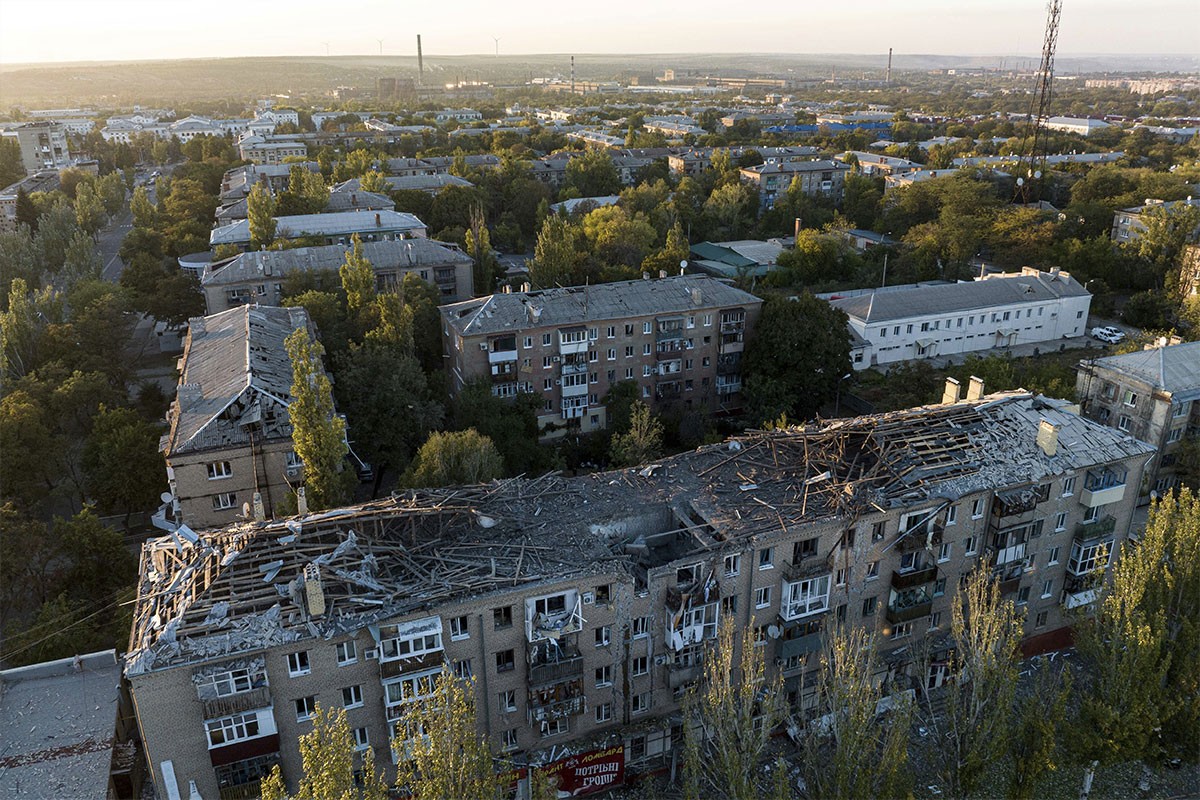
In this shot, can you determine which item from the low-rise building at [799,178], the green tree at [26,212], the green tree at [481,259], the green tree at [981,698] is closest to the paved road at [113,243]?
the green tree at [26,212]

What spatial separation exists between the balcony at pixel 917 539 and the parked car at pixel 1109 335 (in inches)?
1490

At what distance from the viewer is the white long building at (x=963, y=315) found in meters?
45.7

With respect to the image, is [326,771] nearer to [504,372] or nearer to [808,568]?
[808,568]

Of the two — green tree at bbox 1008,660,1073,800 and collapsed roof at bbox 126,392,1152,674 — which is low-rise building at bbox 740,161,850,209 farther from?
green tree at bbox 1008,660,1073,800

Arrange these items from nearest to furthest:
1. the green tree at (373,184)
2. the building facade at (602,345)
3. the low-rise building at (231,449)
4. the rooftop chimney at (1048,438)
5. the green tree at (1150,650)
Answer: the green tree at (1150,650)
the rooftop chimney at (1048,438)
the low-rise building at (231,449)
the building facade at (602,345)
the green tree at (373,184)

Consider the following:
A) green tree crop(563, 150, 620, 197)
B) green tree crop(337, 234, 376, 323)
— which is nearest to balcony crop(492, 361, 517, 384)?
green tree crop(337, 234, 376, 323)

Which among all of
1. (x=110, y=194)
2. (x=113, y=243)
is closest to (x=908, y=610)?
(x=113, y=243)

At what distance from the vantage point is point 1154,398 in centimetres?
2820

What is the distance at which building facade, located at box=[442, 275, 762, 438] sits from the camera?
35.0 metres

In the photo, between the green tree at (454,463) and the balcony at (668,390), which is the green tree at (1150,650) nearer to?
the green tree at (454,463)

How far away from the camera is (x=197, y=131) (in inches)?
5965

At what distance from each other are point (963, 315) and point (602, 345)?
24.0 meters

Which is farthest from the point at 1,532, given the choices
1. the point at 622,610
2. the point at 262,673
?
the point at 622,610

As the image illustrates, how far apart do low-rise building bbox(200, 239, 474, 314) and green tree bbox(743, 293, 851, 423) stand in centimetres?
1815
